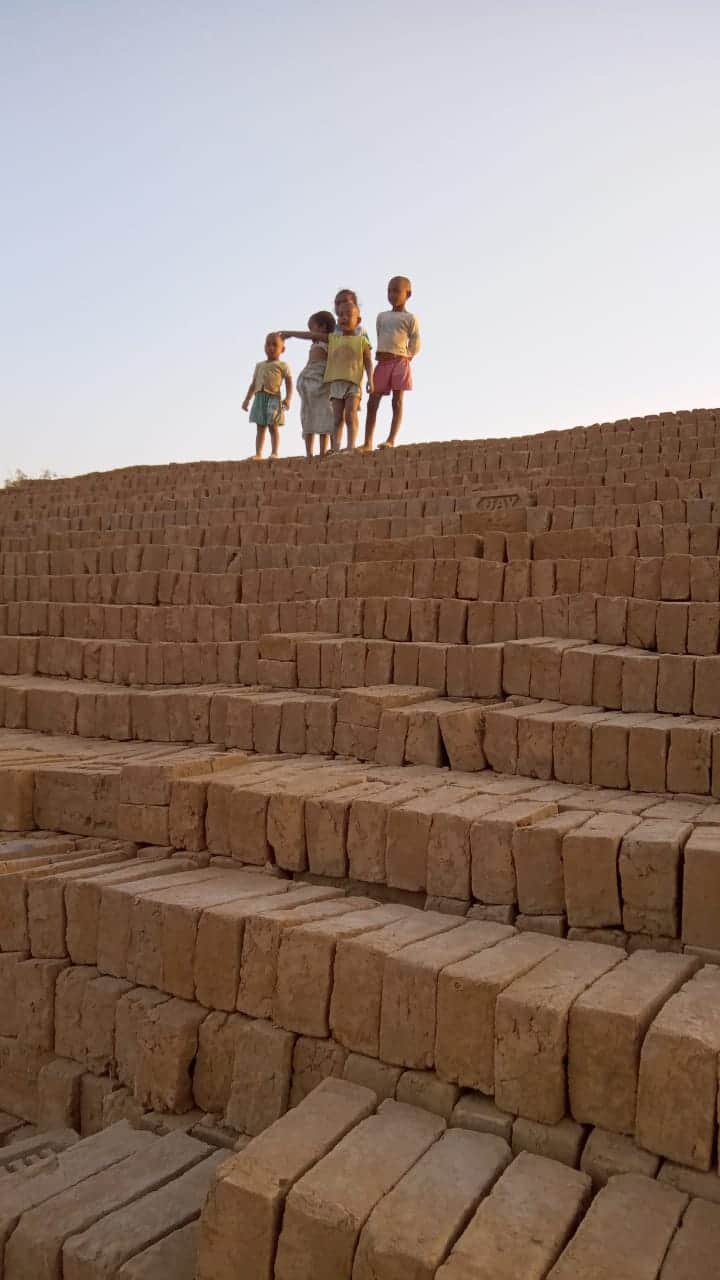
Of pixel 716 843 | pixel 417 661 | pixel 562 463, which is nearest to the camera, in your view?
pixel 716 843

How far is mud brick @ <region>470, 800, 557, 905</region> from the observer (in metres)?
3.40

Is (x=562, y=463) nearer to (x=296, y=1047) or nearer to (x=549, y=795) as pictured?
(x=549, y=795)

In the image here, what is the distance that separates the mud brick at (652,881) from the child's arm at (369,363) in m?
8.81

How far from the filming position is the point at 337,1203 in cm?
228

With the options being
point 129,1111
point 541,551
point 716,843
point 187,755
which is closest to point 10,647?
point 187,755

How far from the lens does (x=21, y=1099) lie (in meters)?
3.98

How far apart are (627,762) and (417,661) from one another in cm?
169

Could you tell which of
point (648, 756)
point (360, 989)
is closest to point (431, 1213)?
point (360, 989)

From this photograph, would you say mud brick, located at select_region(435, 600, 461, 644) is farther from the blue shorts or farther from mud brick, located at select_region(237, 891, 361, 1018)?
the blue shorts

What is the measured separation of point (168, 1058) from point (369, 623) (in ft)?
11.0

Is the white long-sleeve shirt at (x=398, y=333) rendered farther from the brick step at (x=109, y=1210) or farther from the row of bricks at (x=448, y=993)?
the brick step at (x=109, y=1210)

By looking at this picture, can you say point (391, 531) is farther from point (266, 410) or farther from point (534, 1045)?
point (266, 410)

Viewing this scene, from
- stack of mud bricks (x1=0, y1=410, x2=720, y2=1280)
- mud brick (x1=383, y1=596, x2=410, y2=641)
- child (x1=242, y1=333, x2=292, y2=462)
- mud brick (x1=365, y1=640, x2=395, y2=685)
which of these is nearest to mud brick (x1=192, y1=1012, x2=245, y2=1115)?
stack of mud bricks (x1=0, y1=410, x2=720, y2=1280)

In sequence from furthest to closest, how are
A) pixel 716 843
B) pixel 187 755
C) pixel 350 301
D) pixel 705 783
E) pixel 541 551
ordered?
pixel 350 301 → pixel 541 551 → pixel 187 755 → pixel 705 783 → pixel 716 843
